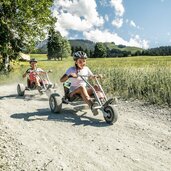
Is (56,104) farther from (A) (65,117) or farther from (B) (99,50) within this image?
(B) (99,50)

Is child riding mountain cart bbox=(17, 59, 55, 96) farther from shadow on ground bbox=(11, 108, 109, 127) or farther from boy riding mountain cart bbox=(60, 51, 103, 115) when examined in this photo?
boy riding mountain cart bbox=(60, 51, 103, 115)

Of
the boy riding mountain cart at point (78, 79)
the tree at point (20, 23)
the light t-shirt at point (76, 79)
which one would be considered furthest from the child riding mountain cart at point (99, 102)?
the tree at point (20, 23)

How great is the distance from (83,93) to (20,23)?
18.7 m

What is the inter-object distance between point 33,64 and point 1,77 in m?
→ 10.3

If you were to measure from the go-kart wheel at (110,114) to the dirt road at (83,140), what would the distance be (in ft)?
0.46

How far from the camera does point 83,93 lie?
29.1 ft

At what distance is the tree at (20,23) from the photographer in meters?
25.4

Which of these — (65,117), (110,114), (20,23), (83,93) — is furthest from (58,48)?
(110,114)

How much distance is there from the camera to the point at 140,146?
641 cm

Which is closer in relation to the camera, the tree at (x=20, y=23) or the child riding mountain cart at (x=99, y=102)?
the child riding mountain cart at (x=99, y=102)

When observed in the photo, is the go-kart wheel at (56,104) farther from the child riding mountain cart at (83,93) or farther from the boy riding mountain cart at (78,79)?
the boy riding mountain cart at (78,79)

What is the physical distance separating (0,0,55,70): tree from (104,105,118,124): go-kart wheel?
18.6m

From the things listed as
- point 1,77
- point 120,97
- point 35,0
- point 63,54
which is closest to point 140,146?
point 120,97

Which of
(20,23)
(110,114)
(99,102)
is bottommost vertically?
(110,114)
